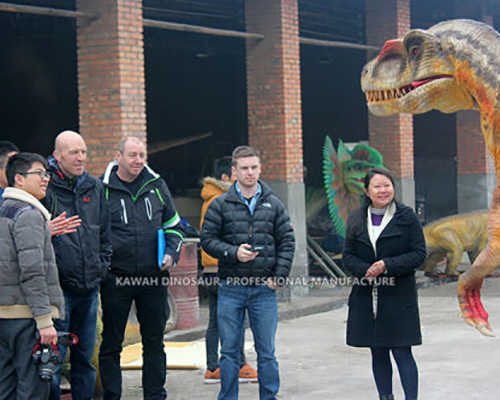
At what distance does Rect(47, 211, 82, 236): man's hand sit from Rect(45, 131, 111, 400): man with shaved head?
72 millimetres

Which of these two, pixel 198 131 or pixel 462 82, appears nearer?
pixel 462 82

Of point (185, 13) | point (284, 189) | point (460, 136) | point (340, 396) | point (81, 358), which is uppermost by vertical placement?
point (185, 13)

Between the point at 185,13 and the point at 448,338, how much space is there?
7.52m

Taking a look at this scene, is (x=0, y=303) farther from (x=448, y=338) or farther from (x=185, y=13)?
(x=185, y=13)

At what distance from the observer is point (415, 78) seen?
609cm

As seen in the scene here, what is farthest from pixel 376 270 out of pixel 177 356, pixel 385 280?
pixel 177 356

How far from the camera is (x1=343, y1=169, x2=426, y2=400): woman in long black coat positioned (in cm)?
581

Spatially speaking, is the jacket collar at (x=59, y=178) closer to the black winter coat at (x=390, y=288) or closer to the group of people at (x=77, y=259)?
the group of people at (x=77, y=259)

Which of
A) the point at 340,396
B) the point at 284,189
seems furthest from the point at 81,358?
the point at 284,189

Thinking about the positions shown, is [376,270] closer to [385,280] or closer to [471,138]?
[385,280]

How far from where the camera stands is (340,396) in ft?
23.0

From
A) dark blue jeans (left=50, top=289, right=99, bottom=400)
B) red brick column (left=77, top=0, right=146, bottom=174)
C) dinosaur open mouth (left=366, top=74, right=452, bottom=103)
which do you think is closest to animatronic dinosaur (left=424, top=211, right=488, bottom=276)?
red brick column (left=77, top=0, right=146, bottom=174)

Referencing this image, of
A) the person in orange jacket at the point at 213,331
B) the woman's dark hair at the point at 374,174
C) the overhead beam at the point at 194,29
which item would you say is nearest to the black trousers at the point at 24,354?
the person in orange jacket at the point at 213,331

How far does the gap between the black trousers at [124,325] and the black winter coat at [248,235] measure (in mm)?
524
